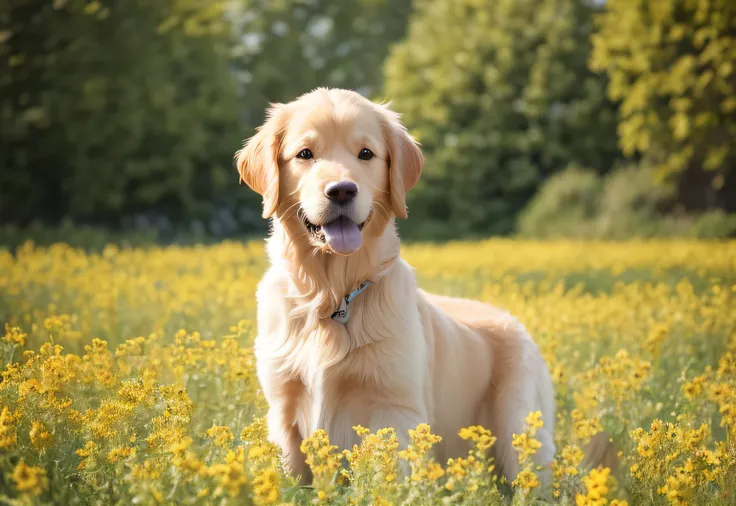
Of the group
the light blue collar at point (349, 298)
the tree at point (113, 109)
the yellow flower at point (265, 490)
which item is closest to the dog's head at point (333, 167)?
the light blue collar at point (349, 298)

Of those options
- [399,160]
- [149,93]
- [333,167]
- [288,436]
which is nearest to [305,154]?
[333,167]

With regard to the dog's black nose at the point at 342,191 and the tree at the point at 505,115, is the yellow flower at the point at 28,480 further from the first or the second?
the tree at the point at 505,115

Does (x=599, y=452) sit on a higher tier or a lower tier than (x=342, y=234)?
lower

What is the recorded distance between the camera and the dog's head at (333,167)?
3389 millimetres

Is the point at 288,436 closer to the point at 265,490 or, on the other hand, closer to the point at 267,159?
the point at 265,490

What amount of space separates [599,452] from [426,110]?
916 inches

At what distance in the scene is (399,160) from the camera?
12.4 ft

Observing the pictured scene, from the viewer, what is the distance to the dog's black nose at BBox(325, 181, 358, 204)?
3.28 m

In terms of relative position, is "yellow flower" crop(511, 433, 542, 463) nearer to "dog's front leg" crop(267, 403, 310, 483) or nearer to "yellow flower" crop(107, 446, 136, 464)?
"dog's front leg" crop(267, 403, 310, 483)

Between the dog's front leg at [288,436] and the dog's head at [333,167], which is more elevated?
the dog's head at [333,167]

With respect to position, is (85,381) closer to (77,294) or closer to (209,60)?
(77,294)

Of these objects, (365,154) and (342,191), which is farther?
(365,154)

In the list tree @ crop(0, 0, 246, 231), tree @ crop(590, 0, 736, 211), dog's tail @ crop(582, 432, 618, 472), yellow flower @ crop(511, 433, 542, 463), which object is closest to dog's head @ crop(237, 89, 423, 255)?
yellow flower @ crop(511, 433, 542, 463)

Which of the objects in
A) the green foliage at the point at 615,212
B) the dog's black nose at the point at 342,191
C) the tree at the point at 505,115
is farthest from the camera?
the tree at the point at 505,115
